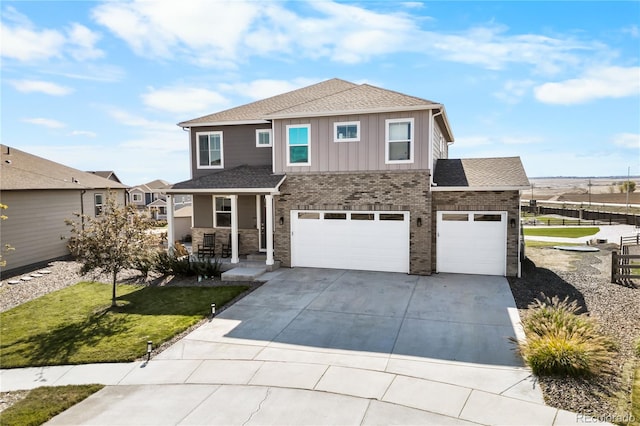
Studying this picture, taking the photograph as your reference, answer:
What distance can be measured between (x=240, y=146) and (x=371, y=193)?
6.67 metres

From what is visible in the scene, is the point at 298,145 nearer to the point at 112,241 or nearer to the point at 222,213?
the point at 222,213

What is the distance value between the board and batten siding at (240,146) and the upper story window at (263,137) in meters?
0.13

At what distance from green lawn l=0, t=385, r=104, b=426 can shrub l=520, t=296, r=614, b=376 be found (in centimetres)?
762

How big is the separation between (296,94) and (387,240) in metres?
8.62

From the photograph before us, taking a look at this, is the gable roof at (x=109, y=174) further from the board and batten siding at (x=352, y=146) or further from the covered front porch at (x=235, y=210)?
the board and batten siding at (x=352, y=146)

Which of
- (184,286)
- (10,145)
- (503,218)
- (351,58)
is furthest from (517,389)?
(10,145)

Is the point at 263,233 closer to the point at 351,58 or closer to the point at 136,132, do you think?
the point at 351,58

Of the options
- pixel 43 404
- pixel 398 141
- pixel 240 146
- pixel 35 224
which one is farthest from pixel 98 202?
pixel 43 404

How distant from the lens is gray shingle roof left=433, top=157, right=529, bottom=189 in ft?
46.2

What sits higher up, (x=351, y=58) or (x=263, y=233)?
(x=351, y=58)

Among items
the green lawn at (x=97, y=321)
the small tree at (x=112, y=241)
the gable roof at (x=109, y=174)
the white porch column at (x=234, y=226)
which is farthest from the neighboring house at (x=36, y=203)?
the gable roof at (x=109, y=174)

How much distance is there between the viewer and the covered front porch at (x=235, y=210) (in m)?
15.5

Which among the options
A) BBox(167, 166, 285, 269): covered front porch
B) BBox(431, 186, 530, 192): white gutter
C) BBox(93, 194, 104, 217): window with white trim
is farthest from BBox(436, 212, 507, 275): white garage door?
BBox(93, 194, 104, 217): window with white trim

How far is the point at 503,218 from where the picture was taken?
46.1 feet
